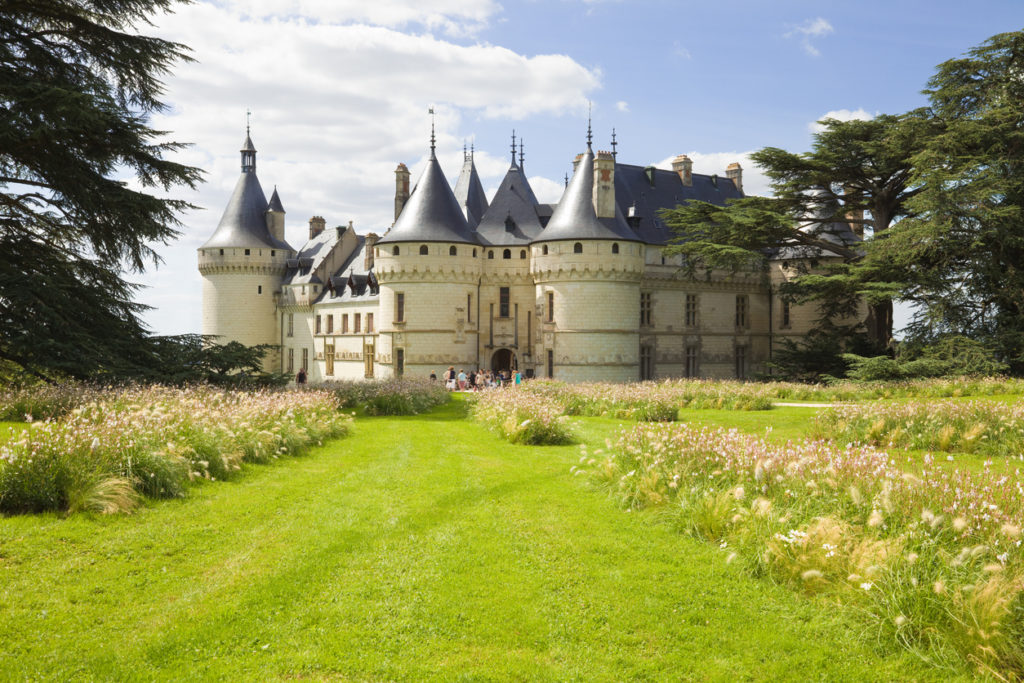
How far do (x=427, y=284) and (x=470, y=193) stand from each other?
23.7 feet

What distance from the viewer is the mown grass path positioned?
5.08 meters

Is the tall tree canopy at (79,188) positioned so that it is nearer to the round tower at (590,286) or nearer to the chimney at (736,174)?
the round tower at (590,286)

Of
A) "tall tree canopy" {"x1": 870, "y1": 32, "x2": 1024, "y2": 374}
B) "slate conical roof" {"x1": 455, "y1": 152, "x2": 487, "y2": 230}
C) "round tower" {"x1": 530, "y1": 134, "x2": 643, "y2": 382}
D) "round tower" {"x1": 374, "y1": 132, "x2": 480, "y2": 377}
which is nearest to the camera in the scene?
"tall tree canopy" {"x1": 870, "y1": 32, "x2": 1024, "y2": 374}

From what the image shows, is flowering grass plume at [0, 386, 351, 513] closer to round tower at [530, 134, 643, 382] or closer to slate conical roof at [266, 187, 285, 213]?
round tower at [530, 134, 643, 382]

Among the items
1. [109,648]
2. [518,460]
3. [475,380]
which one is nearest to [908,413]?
[518,460]

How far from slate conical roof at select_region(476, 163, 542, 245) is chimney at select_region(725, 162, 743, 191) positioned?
14349mm

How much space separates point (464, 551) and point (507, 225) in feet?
97.3

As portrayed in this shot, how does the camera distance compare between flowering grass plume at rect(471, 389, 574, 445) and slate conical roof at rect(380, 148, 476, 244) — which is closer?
flowering grass plume at rect(471, 389, 574, 445)

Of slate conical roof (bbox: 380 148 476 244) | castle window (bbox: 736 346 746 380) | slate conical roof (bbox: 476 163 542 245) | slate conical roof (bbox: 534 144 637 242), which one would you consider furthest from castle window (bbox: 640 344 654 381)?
slate conical roof (bbox: 380 148 476 244)

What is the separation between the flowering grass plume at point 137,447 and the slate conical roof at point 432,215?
1961 centimetres

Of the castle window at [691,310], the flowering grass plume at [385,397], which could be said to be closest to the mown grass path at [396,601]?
the flowering grass plume at [385,397]

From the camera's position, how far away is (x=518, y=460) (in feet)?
41.7

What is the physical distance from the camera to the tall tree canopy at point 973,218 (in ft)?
80.7

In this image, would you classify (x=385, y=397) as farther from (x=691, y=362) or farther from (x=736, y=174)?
(x=736, y=174)
